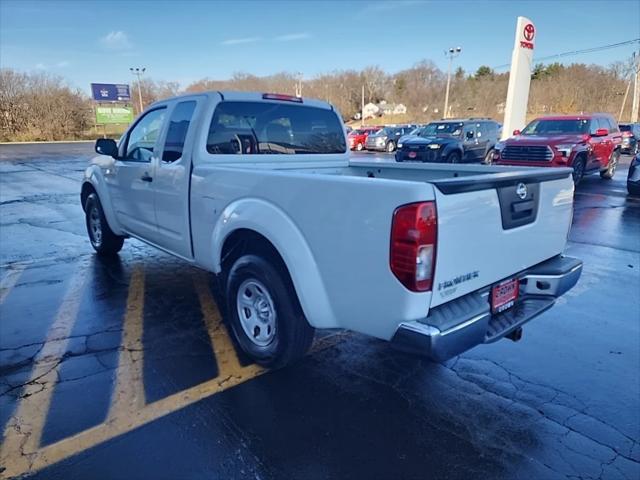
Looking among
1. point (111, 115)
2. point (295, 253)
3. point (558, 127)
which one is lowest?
point (295, 253)

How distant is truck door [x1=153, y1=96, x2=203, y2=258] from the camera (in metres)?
3.86

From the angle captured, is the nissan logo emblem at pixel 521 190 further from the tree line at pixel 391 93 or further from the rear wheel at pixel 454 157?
the tree line at pixel 391 93

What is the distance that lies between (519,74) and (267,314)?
20984 millimetres

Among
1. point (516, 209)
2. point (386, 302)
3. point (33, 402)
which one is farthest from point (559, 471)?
point (33, 402)

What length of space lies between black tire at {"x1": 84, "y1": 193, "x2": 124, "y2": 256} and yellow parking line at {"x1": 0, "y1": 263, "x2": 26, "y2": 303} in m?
0.94

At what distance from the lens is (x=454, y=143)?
17.2 meters

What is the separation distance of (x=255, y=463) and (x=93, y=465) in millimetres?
863

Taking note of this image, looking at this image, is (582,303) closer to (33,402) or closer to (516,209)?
(516,209)

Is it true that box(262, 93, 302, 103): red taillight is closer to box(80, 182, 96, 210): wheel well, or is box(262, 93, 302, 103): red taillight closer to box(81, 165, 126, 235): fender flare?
box(81, 165, 126, 235): fender flare

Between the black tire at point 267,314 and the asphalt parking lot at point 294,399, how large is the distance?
8.1 inches

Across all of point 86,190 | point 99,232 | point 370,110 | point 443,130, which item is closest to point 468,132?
point 443,130

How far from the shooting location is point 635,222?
28.5 ft

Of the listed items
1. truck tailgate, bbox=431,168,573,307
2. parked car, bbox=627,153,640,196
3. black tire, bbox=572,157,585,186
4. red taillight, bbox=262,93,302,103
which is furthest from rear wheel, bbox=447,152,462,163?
truck tailgate, bbox=431,168,573,307

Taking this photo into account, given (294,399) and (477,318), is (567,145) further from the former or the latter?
(294,399)
